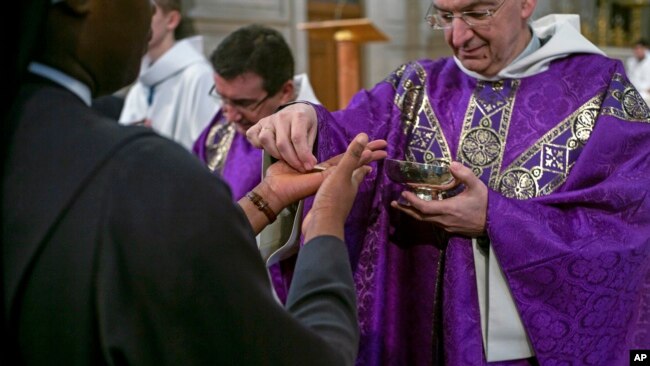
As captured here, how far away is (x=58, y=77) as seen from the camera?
98 cm

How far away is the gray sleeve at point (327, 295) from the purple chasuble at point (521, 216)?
79 centimetres

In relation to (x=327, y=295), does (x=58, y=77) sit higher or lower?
higher

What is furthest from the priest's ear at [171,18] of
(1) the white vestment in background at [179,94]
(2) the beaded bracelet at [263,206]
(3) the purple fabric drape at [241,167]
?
(2) the beaded bracelet at [263,206]

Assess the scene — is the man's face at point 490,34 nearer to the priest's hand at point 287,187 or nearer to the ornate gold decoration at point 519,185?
the ornate gold decoration at point 519,185

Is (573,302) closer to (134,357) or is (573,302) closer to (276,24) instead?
(134,357)

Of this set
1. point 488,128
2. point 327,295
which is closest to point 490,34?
point 488,128

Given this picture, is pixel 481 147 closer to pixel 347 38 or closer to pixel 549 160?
pixel 549 160

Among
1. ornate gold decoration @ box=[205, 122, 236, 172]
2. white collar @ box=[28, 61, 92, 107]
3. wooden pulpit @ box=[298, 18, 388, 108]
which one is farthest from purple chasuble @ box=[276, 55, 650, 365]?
wooden pulpit @ box=[298, 18, 388, 108]

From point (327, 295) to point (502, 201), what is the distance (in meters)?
0.88

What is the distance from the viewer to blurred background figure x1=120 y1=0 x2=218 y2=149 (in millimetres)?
4070

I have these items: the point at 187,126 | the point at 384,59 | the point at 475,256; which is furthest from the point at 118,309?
the point at 384,59

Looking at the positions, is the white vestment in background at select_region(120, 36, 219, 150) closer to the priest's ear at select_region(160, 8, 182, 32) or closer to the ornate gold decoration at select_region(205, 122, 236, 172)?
the priest's ear at select_region(160, 8, 182, 32)

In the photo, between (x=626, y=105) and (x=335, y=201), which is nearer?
(x=335, y=201)

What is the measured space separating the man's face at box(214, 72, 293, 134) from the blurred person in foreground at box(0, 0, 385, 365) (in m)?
1.87
